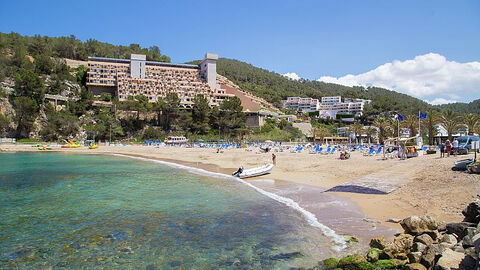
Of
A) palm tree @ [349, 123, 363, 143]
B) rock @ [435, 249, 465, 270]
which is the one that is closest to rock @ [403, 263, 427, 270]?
rock @ [435, 249, 465, 270]

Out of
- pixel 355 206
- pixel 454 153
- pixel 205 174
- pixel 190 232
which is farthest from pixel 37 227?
pixel 454 153

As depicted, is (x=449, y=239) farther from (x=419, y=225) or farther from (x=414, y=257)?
(x=414, y=257)

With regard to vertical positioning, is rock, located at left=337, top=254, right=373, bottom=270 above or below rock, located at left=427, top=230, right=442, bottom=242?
below

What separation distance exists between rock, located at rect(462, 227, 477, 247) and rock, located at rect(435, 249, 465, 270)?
28.0 inches

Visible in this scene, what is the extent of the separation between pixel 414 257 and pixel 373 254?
90cm

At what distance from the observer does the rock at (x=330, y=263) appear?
289 inches

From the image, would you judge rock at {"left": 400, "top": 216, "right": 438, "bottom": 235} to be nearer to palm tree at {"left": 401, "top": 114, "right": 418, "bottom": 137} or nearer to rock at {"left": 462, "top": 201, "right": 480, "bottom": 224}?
rock at {"left": 462, "top": 201, "right": 480, "bottom": 224}

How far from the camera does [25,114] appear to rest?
6225 cm

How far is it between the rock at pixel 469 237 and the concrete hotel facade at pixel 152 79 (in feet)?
250

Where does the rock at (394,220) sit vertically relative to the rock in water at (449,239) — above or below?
below

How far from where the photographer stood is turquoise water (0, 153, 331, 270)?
8.25 m

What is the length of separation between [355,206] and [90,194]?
14.1m

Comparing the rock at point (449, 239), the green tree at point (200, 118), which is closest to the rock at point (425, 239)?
the rock at point (449, 239)

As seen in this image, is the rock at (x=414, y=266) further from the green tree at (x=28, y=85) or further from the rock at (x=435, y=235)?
the green tree at (x=28, y=85)
